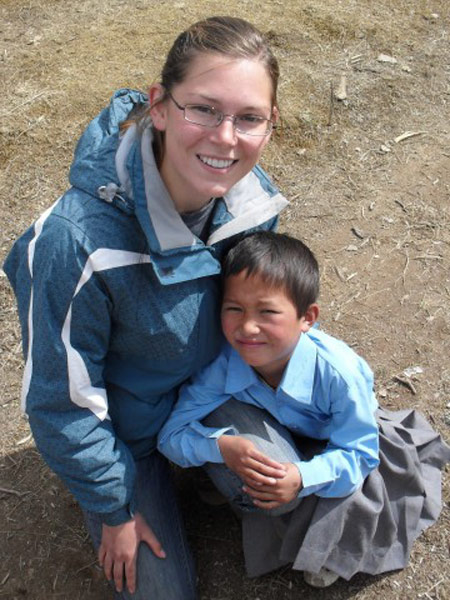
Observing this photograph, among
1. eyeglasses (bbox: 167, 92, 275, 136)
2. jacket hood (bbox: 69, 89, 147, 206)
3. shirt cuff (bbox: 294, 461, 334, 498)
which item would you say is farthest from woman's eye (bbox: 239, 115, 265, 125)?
shirt cuff (bbox: 294, 461, 334, 498)

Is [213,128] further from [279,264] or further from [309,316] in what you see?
[309,316]

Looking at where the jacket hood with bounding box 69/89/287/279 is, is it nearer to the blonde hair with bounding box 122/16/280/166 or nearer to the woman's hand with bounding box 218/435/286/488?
the blonde hair with bounding box 122/16/280/166

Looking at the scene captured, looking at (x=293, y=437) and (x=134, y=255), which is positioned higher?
(x=134, y=255)

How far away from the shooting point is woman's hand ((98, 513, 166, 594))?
2451mm

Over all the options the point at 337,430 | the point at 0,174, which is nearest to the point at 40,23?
the point at 0,174

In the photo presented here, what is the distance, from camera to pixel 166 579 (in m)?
2.53

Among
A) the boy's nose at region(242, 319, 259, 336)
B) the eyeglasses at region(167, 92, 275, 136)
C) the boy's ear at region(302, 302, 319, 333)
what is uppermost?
the eyeglasses at region(167, 92, 275, 136)

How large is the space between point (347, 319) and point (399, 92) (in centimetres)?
219

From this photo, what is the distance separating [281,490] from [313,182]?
8.39 feet

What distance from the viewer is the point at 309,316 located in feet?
8.16

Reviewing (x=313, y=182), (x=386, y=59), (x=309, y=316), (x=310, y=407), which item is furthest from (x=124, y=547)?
(x=386, y=59)

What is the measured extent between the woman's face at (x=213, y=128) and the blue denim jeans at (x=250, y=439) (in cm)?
83

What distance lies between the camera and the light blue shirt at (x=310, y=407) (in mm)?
2365

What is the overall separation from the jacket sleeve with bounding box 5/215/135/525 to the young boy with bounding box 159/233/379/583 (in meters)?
0.33
